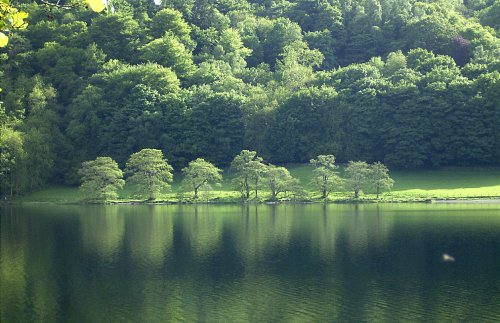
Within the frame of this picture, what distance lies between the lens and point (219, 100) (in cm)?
9138

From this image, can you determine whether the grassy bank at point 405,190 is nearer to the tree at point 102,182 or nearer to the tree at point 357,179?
the tree at point 357,179

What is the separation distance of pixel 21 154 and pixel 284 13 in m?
78.7

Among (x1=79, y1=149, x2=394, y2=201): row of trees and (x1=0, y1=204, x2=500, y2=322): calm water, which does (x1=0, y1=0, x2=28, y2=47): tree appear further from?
(x1=79, y1=149, x2=394, y2=201): row of trees

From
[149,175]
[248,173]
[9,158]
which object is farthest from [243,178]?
[9,158]

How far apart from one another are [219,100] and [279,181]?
995 inches

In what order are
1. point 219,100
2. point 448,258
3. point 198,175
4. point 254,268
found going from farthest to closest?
point 219,100
point 198,175
point 448,258
point 254,268

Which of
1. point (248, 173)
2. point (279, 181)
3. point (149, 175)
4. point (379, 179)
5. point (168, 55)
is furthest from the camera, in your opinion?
point (168, 55)

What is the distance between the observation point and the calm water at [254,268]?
2553cm

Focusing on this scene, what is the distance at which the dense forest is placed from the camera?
82062mm

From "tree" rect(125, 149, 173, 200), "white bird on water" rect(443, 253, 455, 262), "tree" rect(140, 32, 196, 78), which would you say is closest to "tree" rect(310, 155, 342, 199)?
"tree" rect(125, 149, 173, 200)

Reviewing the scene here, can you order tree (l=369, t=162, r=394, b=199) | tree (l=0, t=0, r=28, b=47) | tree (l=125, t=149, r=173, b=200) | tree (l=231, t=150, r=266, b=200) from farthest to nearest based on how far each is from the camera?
tree (l=125, t=149, r=173, b=200)
tree (l=231, t=150, r=266, b=200)
tree (l=369, t=162, r=394, b=199)
tree (l=0, t=0, r=28, b=47)

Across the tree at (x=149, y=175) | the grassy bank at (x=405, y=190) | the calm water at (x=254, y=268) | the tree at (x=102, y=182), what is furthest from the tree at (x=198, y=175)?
the calm water at (x=254, y=268)

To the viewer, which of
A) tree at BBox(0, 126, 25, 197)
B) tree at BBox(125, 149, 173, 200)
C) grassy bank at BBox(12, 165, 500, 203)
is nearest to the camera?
grassy bank at BBox(12, 165, 500, 203)

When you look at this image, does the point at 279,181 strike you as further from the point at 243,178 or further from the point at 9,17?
the point at 9,17
